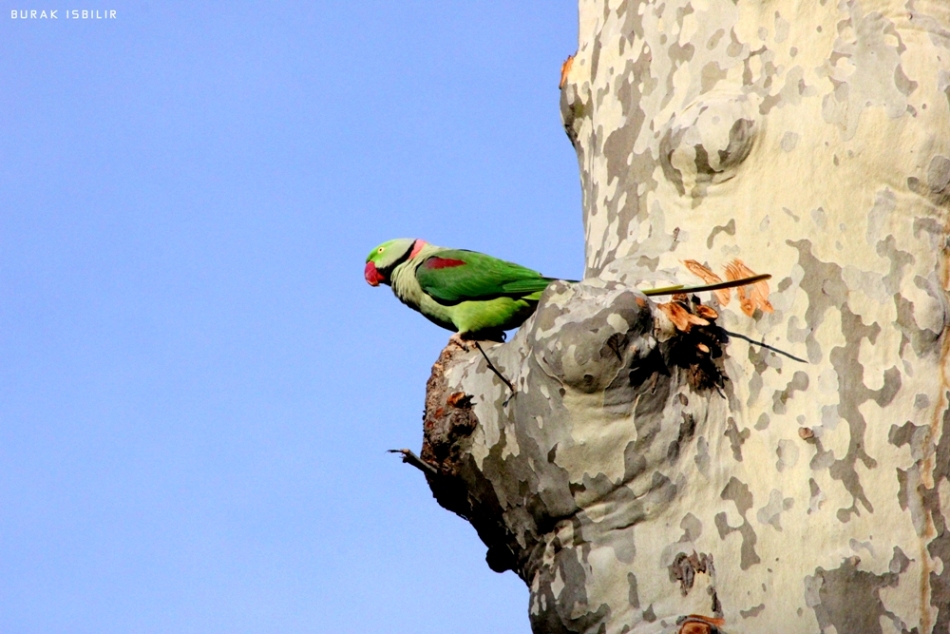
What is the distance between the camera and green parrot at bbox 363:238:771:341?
541 centimetres

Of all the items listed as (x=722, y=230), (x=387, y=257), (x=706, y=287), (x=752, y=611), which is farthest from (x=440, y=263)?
(x=752, y=611)

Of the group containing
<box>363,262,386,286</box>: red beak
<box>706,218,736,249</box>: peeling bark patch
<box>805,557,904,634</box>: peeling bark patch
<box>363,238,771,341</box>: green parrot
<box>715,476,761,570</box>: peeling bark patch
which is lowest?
<box>805,557,904,634</box>: peeling bark patch

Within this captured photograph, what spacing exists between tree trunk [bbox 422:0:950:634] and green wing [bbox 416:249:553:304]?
201 cm

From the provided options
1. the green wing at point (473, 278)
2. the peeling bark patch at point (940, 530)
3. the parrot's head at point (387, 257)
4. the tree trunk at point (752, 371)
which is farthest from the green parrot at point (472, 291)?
the peeling bark patch at point (940, 530)

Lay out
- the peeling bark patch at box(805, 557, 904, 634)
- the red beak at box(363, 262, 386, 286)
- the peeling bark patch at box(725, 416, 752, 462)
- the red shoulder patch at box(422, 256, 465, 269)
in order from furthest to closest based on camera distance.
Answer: the red beak at box(363, 262, 386, 286), the red shoulder patch at box(422, 256, 465, 269), the peeling bark patch at box(725, 416, 752, 462), the peeling bark patch at box(805, 557, 904, 634)

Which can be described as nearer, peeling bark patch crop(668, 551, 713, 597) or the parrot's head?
peeling bark patch crop(668, 551, 713, 597)

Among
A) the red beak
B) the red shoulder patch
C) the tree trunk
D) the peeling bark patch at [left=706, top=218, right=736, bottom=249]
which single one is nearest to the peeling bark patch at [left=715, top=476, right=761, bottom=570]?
the tree trunk

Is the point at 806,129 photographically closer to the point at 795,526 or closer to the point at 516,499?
the point at 795,526

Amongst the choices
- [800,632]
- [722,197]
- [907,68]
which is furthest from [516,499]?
[907,68]

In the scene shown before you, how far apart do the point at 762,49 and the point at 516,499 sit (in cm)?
160

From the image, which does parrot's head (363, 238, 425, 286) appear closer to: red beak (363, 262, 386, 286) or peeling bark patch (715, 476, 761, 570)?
red beak (363, 262, 386, 286)

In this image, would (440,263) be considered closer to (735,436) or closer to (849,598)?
(735,436)

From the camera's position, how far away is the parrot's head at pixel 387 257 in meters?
6.59

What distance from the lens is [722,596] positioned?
2672mm
